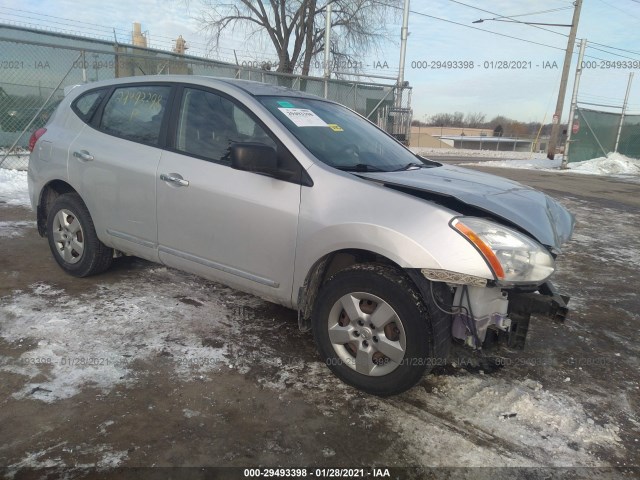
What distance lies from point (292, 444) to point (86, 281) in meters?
2.83

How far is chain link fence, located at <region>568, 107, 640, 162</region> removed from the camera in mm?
20750

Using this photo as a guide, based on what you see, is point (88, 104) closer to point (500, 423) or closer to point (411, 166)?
point (411, 166)

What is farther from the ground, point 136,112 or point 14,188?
point 136,112

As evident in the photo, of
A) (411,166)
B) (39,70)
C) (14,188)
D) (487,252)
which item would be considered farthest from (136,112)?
(39,70)

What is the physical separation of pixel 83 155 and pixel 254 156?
1979 millimetres

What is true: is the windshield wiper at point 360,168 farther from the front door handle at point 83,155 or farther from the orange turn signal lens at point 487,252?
the front door handle at point 83,155

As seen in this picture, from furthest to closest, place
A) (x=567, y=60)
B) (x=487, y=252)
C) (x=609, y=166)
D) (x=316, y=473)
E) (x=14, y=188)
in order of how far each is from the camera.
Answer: (x=567, y=60)
(x=609, y=166)
(x=14, y=188)
(x=487, y=252)
(x=316, y=473)

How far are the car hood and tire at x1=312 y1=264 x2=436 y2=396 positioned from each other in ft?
1.81

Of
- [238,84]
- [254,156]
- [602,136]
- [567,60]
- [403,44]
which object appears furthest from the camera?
[602,136]

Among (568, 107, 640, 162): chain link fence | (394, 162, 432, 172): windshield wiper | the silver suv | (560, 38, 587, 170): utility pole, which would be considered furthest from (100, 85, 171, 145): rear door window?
(568, 107, 640, 162): chain link fence

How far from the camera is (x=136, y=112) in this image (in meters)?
3.85

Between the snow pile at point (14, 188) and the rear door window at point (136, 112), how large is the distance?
4066mm

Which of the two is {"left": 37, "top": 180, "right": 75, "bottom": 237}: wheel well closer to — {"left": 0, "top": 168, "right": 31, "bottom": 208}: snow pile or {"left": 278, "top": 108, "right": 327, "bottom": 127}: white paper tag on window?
{"left": 278, "top": 108, "right": 327, "bottom": 127}: white paper tag on window

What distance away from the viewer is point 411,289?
2.55m
